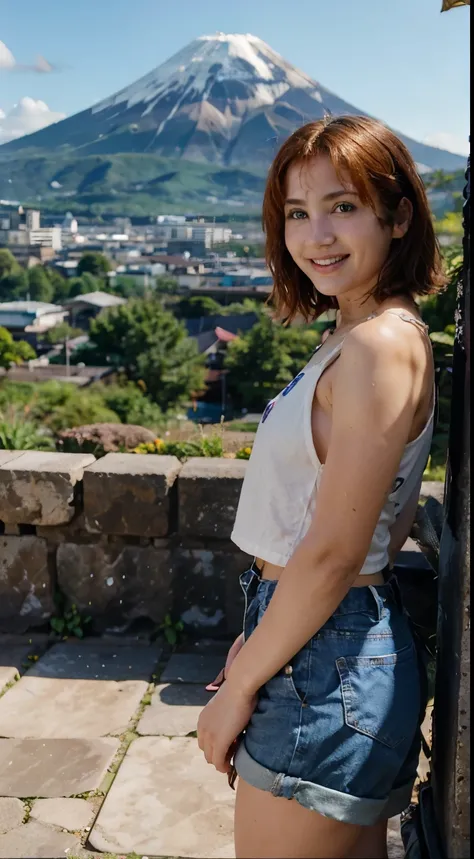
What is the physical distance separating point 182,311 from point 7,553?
2947 inches

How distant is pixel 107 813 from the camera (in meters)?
2.35

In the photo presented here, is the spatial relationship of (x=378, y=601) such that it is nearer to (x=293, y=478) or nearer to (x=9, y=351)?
(x=293, y=478)

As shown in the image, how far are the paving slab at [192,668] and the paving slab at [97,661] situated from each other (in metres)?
0.07

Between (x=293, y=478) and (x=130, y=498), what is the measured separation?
2214mm

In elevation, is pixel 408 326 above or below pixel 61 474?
above

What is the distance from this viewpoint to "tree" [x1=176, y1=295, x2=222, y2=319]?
77250 mm

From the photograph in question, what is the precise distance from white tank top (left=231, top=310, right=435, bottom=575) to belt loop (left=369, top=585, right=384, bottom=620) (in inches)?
1.1

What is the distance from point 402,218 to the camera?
1334mm

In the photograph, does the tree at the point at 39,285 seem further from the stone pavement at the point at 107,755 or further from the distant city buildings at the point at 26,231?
the stone pavement at the point at 107,755

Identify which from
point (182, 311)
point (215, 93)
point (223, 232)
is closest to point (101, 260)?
point (182, 311)

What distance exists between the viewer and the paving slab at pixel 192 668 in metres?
3.18

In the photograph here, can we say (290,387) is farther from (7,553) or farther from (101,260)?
(101,260)

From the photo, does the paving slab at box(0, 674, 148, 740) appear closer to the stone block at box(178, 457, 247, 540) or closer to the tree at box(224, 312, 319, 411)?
the stone block at box(178, 457, 247, 540)

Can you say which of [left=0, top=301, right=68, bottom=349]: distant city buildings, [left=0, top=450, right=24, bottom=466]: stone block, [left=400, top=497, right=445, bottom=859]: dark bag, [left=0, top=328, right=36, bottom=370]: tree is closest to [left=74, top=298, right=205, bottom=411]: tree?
[left=0, top=328, right=36, bottom=370]: tree
